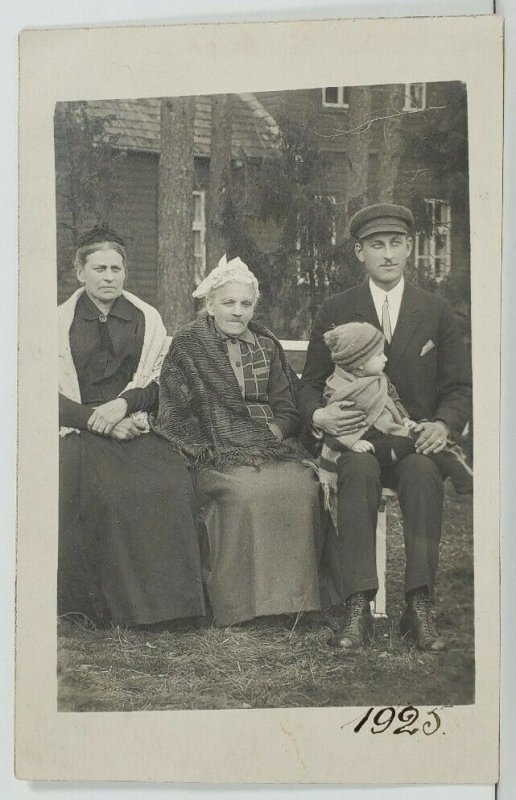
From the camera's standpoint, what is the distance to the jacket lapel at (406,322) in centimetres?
327

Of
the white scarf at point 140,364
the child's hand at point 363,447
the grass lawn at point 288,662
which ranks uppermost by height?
the white scarf at point 140,364

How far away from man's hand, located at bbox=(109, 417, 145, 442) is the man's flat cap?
1.04 m

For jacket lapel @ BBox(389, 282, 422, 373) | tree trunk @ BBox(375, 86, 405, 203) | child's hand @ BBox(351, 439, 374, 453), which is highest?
tree trunk @ BBox(375, 86, 405, 203)

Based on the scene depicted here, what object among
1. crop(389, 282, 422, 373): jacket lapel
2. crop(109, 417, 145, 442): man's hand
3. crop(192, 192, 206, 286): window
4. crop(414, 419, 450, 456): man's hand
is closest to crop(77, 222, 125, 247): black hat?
crop(192, 192, 206, 286): window

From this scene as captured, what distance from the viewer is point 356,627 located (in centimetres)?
323

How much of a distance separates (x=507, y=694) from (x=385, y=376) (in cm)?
Answer: 116

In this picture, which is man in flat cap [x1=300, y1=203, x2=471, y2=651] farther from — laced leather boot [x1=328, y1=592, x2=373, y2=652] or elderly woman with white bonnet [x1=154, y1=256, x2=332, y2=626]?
elderly woman with white bonnet [x1=154, y1=256, x2=332, y2=626]

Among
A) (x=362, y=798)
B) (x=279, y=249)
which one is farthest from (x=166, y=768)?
(x=279, y=249)

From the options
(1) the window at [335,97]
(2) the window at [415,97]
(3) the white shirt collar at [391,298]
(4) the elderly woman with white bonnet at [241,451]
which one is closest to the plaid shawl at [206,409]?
(4) the elderly woman with white bonnet at [241,451]

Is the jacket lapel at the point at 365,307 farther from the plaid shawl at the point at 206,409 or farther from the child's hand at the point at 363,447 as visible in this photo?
the child's hand at the point at 363,447

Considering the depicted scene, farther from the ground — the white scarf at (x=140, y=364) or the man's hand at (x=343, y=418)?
the white scarf at (x=140, y=364)

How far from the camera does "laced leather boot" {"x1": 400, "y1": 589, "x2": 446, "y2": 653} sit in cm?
323

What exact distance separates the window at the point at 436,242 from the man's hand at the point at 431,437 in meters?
0.51

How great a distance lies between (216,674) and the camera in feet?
10.6
